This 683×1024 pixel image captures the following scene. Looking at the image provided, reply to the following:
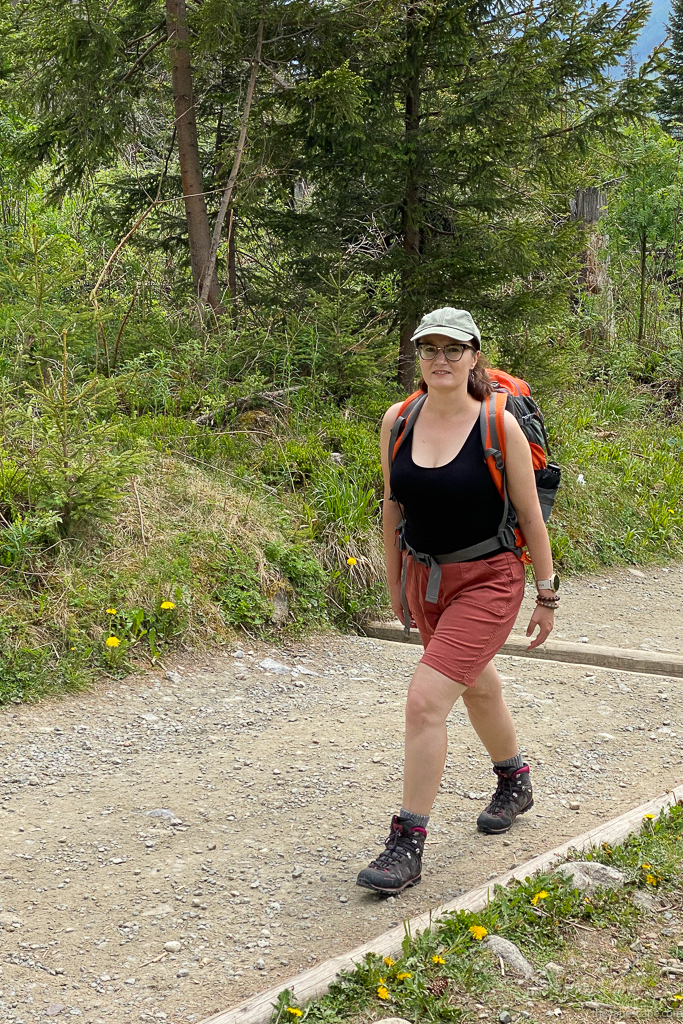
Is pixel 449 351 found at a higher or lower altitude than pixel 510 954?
higher

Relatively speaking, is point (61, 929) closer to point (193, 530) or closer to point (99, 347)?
point (193, 530)

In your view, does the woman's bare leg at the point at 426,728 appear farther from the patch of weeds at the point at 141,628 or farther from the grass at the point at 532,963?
the patch of weeds at the point at 141,628

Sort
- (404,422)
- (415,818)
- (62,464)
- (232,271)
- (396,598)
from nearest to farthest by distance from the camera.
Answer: (415,818) < (404,422) < (396,598) < (62,464) < (232,271)

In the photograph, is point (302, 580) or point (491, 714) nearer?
point (491, 714)

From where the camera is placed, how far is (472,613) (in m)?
3.69

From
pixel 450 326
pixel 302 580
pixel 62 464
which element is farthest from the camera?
pixel 302 580

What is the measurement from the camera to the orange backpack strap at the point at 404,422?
12.5 ft

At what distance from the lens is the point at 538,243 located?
29.9 ft

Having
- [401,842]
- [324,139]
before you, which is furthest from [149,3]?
[401,842]

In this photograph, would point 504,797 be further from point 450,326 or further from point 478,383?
point 450,326

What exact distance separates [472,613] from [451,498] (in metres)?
0.42

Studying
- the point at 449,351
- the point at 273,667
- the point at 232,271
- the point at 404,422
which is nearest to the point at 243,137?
the point at 232,271

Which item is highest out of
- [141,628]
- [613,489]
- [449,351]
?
[449,351]

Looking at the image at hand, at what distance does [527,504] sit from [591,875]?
1.36 m
